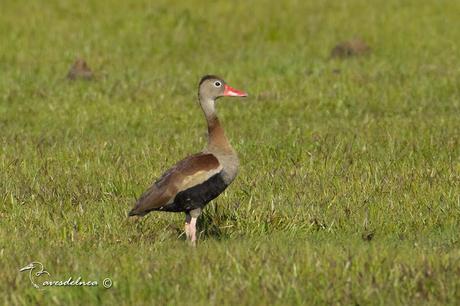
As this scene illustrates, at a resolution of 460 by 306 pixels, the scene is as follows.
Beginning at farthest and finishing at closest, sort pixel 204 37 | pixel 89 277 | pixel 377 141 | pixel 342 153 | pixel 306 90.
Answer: pixel 204 37 < pixel 306 90 < pixel 377 141 < pixel 342 153 < pixel 89 277

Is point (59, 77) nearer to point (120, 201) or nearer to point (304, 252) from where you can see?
point (120, 201)

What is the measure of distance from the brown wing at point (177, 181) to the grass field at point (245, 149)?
1.11 ft

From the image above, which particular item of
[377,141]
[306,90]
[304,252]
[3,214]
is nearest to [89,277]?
[304,252]

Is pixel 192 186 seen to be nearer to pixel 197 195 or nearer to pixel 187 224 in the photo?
pixel 197 195

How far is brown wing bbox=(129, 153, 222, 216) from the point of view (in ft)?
26.8

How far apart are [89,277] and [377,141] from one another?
602cm

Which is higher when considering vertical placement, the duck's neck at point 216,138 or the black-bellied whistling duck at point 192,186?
the duck's neck at point 216,138

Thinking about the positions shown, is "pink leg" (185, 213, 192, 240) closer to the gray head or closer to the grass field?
the grass field

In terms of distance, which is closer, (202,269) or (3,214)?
(202,269)

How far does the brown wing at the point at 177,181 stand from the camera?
818 cm

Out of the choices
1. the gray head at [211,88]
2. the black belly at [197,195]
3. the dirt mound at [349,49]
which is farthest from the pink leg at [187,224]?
the dirt mound at [349,49]

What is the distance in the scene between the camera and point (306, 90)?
52.1 feet

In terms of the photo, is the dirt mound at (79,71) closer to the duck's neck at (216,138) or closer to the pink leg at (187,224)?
the duck's neck at (216,138)

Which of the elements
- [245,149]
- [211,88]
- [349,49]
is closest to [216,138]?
[211,88]
